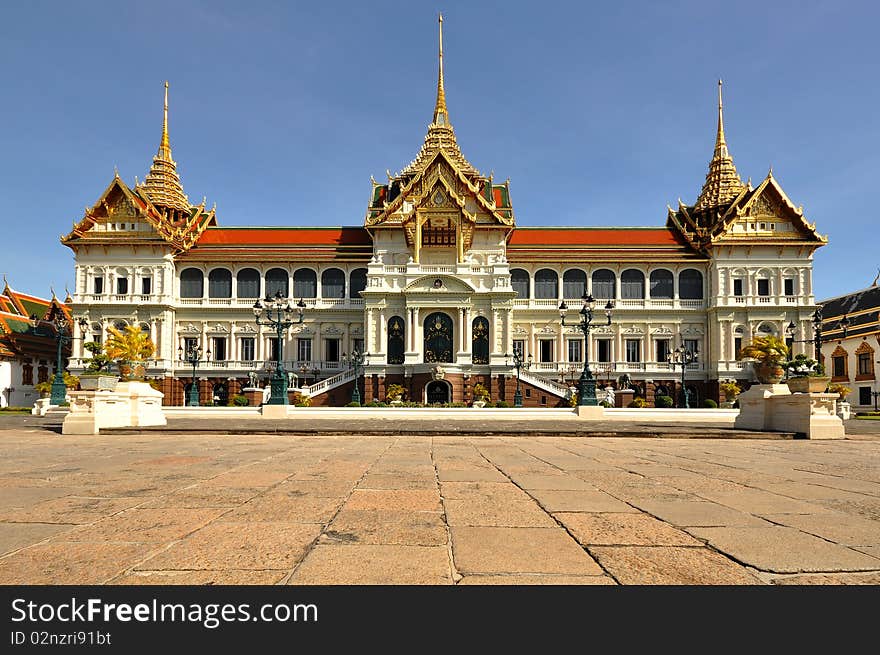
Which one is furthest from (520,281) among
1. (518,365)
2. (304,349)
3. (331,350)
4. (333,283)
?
(304,349)

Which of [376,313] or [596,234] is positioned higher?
[596,234]

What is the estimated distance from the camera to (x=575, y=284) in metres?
50.6

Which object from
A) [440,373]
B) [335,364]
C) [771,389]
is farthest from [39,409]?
[771,389]

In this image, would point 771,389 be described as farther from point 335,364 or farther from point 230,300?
point 230,300

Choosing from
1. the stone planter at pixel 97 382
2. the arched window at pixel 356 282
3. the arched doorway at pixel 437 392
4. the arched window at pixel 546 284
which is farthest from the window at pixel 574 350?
the stone planter at pixel 97 382

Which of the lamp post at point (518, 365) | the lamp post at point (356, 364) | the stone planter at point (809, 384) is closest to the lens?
the stone planter at point (809, 384)

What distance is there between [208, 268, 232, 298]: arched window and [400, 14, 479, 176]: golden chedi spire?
17454mm

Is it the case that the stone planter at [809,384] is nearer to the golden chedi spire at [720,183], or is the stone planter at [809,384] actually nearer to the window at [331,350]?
the window at [331,350]

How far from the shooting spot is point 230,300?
49.8 m

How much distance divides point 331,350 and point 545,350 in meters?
17.0

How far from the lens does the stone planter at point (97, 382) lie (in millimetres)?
18047

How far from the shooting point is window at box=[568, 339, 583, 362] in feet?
161

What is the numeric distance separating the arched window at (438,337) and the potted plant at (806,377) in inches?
1044
